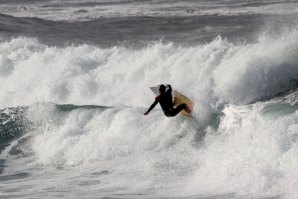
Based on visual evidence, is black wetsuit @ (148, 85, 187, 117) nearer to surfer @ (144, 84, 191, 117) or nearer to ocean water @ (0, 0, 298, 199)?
surfer @ (144, 84, 191, 117)

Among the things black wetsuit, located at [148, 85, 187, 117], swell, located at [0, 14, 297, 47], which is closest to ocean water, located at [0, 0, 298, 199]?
swell, located at [0, 14, 297, 47]

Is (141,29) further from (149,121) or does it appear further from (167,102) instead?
(167,102)

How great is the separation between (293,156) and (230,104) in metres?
4.68

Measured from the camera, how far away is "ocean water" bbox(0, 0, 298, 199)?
48.1 ft

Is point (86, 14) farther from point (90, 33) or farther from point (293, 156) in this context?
point (293, 156)

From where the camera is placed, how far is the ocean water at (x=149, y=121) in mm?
14672

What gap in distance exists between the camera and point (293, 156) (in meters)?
13.7

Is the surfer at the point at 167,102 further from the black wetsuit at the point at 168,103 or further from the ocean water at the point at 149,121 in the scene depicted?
the ocean water at the point at 149,121

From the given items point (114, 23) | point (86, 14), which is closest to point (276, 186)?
point (114, 23)

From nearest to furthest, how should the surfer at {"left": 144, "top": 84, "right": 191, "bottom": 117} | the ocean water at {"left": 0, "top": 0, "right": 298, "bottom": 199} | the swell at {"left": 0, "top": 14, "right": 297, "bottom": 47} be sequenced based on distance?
the ocean water at {"left": 0, "top": 0, "right": 298, "bottom": 199} → the surfer at {"left": 144, "top": 84, "right": 191, "bottom": 117} → the swell at {"left": 0, "top": 14, "right": 297, "bottom": 47}

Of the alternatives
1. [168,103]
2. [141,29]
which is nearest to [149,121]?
[168,103]

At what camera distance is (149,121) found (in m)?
18.8

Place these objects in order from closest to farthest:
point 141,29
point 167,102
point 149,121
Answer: point 167,102 < point 149,121 < point 141,29

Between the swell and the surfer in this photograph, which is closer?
the surfer
